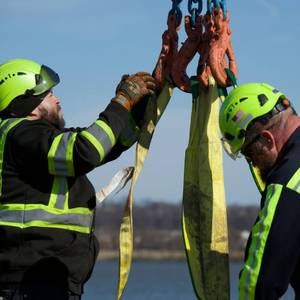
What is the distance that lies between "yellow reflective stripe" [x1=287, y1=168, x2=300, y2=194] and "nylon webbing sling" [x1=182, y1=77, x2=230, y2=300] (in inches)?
69.0

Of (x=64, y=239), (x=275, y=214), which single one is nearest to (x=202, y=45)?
(x=64, y=239)

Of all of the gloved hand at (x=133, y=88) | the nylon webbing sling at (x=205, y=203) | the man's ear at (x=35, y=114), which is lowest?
the nylon webbing sling at (x=205, y=203)

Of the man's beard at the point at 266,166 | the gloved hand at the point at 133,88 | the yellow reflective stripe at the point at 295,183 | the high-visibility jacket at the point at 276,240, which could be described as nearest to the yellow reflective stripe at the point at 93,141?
the gloved hand at the point at 133,88

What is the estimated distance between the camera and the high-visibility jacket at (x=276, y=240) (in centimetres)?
540

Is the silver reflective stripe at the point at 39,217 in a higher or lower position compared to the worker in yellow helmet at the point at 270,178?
lower

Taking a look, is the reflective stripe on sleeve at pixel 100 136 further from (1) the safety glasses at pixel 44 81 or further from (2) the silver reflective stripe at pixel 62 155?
(1) the safety glasses at pixel 44 81

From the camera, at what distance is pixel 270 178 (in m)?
5.57

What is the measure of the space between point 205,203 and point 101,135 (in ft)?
3.36

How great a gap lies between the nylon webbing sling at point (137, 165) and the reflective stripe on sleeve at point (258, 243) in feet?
6.19

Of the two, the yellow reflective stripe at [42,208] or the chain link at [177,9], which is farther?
the chain link at [177,9]

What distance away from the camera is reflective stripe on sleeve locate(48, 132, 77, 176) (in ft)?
21.3

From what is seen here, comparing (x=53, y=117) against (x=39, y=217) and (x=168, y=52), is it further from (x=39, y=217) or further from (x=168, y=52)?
(x=168, y=52)

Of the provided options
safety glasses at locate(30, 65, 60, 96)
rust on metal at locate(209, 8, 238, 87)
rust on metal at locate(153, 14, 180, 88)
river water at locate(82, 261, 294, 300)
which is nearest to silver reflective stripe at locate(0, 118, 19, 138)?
safety glasses at locate(30, 65, 60, 96)

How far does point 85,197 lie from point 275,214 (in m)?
1.64
